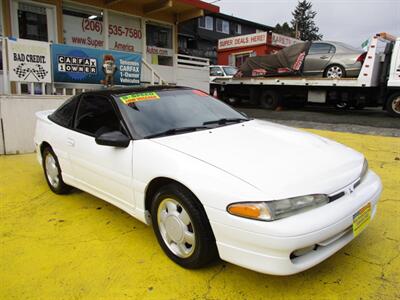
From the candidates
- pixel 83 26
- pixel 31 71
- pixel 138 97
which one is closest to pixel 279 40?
pixel 83 26

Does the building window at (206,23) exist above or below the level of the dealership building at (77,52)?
above

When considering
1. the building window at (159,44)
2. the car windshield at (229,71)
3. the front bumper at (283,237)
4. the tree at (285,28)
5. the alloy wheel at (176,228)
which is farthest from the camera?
the tree at (285,28)

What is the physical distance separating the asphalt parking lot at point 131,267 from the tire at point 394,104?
7599 millimetres

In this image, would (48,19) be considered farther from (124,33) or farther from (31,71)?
(31,71)

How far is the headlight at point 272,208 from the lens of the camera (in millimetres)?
2111

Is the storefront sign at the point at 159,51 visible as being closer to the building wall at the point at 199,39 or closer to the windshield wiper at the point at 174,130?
the windshield wiper at the point at 174,130

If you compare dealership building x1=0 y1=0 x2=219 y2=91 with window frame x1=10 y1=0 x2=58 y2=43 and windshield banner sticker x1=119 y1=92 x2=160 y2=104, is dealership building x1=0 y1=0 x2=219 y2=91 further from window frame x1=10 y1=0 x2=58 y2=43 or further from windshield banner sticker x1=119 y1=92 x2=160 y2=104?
windshield banner sticker x1=119 y1=92 x2=160 y2=104

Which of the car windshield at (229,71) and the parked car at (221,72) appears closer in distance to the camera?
the parked car at (221,72)

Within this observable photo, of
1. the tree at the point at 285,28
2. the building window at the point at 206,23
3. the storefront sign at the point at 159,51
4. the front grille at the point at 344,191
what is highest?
the tree at the point at 285,28

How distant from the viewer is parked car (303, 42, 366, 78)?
1104 centimetres

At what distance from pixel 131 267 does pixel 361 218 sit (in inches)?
69.1

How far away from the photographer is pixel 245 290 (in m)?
2.41

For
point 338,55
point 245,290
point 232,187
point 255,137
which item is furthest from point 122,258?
point 338,55

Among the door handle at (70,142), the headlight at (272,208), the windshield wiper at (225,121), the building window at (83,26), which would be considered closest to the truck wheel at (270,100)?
the building window at (83,26)
